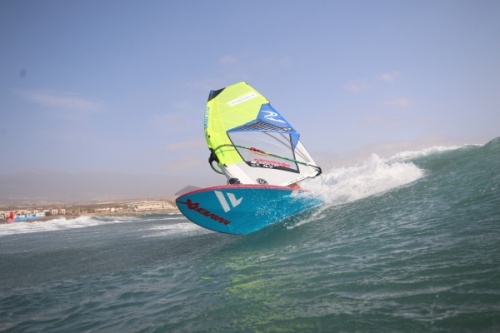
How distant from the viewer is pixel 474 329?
2166 mm

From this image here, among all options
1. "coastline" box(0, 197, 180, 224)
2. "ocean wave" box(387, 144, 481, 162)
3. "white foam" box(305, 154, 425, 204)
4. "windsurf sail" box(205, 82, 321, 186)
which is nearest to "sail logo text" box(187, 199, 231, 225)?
"windsurf sail" box(205, 82, 321, 186)

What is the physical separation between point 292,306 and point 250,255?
306cm

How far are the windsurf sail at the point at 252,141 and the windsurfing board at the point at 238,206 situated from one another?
1156 mm

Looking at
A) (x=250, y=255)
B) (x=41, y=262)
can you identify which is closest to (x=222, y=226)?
(x=250, y=255)

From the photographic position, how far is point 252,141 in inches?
394

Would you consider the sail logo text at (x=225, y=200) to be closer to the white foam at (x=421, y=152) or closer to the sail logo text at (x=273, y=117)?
the sail logo text at (x=273, y=117)

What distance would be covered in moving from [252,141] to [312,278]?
6644 mm

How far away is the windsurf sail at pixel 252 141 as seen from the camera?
9742 mm

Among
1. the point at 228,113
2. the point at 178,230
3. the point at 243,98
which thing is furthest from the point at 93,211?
the point at 243,98

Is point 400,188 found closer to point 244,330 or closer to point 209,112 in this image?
point 209,112

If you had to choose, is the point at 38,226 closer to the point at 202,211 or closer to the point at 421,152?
the point at 202,211

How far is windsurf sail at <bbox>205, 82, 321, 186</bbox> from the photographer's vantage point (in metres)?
9.74

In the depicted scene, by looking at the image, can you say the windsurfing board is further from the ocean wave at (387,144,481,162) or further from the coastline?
the coastline

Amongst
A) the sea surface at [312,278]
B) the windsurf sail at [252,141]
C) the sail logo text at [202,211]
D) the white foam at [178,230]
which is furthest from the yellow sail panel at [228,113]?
the white foam at [178,230]
